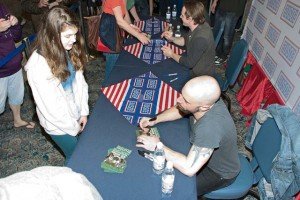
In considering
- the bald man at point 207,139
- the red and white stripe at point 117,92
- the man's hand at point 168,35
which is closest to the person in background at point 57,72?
the red and white stripe at point 117,92

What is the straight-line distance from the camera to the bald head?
2.02 metres

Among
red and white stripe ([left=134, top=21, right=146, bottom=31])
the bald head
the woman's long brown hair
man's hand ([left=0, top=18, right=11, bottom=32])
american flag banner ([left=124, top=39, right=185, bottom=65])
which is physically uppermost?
the woman's long brown hair

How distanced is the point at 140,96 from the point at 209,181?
1.12 m

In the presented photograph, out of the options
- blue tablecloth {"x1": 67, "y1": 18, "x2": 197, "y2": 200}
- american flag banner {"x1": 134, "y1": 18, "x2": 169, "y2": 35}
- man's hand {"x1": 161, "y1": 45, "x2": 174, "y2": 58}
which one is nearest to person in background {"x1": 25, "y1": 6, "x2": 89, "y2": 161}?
blue tablecloth {"x1": 67, "y1": 18, "x2": 197, "y2": 200}

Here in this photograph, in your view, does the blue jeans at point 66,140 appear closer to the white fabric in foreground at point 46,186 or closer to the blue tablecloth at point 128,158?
the blue tablecloth at point 128,158

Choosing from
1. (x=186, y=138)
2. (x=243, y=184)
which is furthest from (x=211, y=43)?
(x=243, y=184)

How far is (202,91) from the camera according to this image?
2.02 metres

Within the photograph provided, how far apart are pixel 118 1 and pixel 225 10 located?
2.60 metres

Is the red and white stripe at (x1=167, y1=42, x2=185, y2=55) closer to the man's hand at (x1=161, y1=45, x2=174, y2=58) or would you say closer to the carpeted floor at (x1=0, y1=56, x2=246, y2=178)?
the man's hand at (x1=161, y1=45, x2=174, y2=58)

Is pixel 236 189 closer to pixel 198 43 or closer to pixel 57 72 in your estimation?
pixel 198 43

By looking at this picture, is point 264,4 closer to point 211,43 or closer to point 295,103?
point 211,43

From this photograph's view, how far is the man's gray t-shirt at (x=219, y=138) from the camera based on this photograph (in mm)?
1974

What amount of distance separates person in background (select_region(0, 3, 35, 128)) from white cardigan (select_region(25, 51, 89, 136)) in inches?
41.8

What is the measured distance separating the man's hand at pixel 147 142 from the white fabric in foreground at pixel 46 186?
0.90 metres
